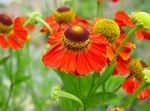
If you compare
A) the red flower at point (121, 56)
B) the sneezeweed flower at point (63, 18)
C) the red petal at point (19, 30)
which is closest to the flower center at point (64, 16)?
the sneezeweed flower at point (63, 18)

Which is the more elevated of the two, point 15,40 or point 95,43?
point 95,43

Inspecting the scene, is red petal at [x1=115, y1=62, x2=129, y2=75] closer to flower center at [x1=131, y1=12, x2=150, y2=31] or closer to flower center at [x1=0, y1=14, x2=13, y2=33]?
flower center at [x1=131, y1=12, x2=150, y2=31]

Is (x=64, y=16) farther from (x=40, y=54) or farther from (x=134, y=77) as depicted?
(x=40, y=54)

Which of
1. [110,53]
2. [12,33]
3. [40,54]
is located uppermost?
[110,53]

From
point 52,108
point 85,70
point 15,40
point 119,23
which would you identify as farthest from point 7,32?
point 52,108

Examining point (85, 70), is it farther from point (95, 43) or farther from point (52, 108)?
point (52, 108)

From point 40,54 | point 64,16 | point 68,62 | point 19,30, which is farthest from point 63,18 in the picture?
point 40,54

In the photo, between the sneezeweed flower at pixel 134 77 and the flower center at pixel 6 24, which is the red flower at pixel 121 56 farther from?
the flower center at pixel 6 24
